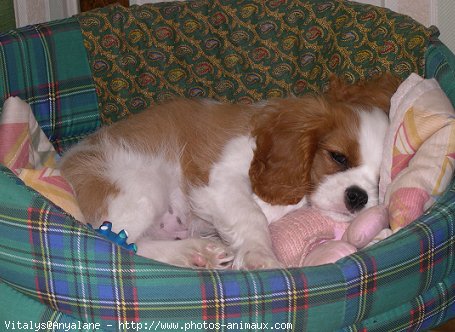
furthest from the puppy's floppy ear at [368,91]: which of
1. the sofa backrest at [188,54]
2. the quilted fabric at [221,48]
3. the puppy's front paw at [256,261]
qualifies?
the puppy's front paw at [256,261]

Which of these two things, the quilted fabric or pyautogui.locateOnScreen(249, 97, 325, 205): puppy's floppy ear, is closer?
pyautogui.locateOnScreen(249, 97, 325, 205): puppy's floppy ear

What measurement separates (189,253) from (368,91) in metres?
1.06

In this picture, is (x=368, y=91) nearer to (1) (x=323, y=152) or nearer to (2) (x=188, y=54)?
(1) (x=323, y=152)

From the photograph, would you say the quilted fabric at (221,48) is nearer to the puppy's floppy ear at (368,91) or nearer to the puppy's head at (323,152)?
the puppy's floppy ear at (368,91)

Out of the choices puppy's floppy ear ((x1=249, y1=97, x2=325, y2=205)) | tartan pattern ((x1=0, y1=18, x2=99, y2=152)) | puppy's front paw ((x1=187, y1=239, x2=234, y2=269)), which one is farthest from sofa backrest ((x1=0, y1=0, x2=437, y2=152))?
puppy's front paw ((x1=187, y1=239, x2=234, y2=269))

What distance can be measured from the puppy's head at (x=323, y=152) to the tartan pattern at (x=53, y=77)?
3.68 ft

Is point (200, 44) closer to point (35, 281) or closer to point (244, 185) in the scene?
point (244, 185)

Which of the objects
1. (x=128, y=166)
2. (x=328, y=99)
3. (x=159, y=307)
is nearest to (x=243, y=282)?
(x=159, y=307)

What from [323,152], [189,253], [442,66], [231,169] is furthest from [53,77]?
[442,66]

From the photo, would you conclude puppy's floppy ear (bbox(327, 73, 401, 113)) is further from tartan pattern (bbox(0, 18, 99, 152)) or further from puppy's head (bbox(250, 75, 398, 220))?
tartan pattern (bbox(0, 18, 99, 152))

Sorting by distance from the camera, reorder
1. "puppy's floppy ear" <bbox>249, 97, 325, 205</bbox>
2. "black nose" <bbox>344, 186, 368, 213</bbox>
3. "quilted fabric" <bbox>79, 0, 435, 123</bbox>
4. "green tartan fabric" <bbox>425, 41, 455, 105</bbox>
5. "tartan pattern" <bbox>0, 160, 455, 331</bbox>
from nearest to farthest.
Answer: "tartan pattern" <bbox>0, 160, 455, 331</bbox>
"black nose" <bbox>344, 186, 368, 213</bbox>
"puppy's floppy ear" <bbox>249, 97, 325, 205</bbox>
"green tartan fabric" <bbox>425, 41, 455, 105</bbox>
"quilted fabric" <bbox>79, 0, 435, 123</bbox>

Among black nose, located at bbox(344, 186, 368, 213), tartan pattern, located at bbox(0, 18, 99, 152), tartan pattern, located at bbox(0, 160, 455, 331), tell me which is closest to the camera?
tartan pattern, located at bbox(0, 160, 455, 331)

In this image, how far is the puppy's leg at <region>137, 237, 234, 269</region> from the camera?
106 inches

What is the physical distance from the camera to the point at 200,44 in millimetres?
3801
